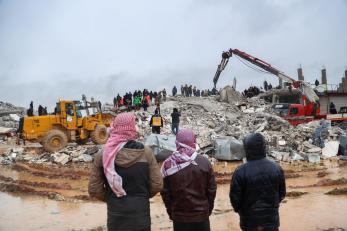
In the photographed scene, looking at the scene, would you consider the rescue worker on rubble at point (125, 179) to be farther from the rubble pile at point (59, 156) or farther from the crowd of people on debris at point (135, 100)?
the crowd of people on debris at point (135, 100)

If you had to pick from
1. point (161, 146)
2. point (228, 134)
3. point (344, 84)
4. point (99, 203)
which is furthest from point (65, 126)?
point (344, 84)

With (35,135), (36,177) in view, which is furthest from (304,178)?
(35,135)

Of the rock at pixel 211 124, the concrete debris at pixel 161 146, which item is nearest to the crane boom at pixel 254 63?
the rock at pixel 211 124

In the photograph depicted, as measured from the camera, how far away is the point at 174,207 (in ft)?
11.8

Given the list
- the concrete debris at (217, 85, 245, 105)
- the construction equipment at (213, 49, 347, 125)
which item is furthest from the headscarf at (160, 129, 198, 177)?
the concrete debris at (217, 85, 245, 105)

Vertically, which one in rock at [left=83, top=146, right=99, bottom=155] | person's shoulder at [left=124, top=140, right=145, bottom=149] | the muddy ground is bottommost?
the muddy ground

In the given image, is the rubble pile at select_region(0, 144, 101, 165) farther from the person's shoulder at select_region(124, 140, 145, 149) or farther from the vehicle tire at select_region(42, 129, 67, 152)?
the person's shoulder at select_region(124, 140, 145, 149)

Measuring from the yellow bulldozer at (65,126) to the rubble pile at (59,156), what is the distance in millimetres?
476

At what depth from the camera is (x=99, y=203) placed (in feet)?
30.9

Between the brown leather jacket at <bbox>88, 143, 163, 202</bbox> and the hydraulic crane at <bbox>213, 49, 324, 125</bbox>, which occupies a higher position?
the hydraulic crane at <bbox>213, 49, 324, 125</bbox>

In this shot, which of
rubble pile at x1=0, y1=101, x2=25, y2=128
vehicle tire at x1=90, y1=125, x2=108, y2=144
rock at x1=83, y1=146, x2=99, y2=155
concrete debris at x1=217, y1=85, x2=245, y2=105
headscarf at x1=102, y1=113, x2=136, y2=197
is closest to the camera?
headscarf at x1=102, y1=113, x2=136, y2=197

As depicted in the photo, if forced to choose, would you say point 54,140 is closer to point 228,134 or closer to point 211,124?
point 228,134

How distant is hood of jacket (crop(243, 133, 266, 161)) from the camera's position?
3.47 meters

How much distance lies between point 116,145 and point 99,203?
6543 mm
